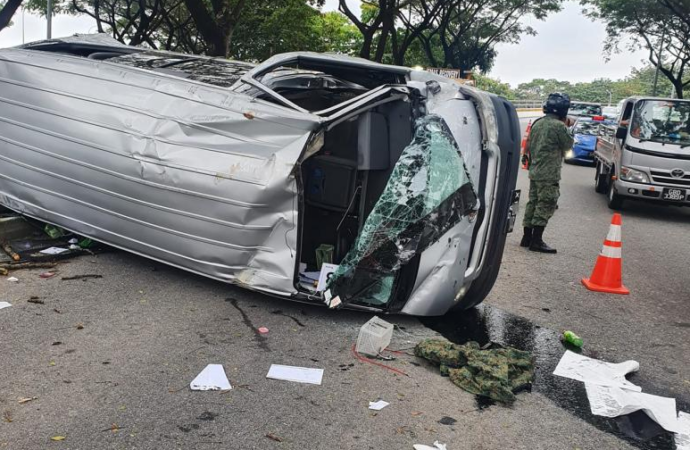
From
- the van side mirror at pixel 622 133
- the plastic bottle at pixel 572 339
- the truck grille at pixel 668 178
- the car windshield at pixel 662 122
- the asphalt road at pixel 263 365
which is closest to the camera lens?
the asphalt road at pixel 263 365

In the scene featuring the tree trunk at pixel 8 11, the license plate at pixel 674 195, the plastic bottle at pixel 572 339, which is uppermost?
the tree trunk at pixel 8 11

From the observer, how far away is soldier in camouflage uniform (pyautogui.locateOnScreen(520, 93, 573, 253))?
7.54 m

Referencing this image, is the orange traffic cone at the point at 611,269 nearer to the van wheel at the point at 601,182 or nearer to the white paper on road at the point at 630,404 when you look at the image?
the white paper on road at the point at 630,404

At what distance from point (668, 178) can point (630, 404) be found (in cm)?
751

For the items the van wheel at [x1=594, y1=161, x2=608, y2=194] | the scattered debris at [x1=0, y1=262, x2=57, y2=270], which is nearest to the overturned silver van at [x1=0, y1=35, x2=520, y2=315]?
the scattered debris at [x1=0, y1=262, x2=57, y2=270]

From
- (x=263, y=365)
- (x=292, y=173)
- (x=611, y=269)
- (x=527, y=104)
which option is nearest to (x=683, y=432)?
(x=263, y=365)

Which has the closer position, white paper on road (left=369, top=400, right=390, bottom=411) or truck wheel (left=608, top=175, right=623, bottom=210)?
white paper on road (left=369, top=400, right=390, bottom=411)

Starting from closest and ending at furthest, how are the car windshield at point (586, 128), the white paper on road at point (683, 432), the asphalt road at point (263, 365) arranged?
the asphalt road at point (263, 365), the white paper on road at point (683, 432), the car windshield at point (586, 128)

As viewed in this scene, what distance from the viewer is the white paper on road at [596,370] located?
4.01m

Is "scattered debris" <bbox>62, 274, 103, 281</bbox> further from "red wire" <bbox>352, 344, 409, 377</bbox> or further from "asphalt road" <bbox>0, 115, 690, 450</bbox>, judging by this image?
"red wire" <bbox>352, 344, 409, 377</bbox>

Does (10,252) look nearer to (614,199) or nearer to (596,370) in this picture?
(596,370)

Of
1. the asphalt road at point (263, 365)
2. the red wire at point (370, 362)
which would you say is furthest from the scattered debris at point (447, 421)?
the red wire at point (370, 362)

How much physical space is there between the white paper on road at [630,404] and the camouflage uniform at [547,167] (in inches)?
150

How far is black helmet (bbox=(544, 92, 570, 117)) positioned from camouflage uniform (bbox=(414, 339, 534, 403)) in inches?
166
